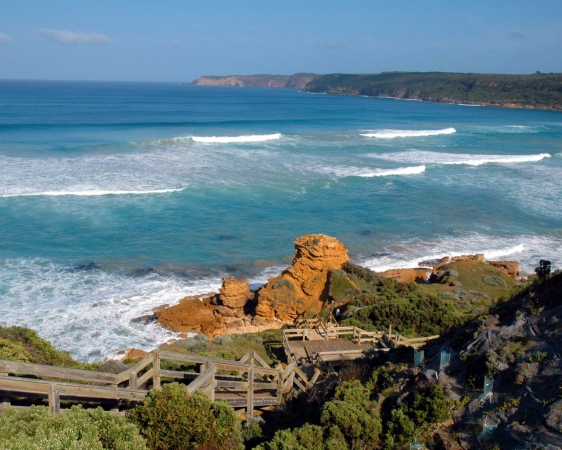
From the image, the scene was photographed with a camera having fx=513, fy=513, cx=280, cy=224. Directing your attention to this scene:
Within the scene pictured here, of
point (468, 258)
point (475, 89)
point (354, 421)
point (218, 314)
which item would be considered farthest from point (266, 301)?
point (475, 89)

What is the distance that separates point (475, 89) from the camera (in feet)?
520

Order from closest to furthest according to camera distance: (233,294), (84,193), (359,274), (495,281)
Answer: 1. (233,294)
2. (359,274)
3. (495,281)
4. (84,193)

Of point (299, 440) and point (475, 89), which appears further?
point (475, 89)

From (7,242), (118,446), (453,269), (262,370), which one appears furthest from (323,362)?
(7,242)

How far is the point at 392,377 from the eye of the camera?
810cm

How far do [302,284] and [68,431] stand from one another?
45.4ft

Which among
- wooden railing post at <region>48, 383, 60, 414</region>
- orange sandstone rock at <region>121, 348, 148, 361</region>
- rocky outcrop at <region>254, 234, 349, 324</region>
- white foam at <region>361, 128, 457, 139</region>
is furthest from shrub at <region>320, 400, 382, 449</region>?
white foam at <region>361, 128, 457, 139</region>

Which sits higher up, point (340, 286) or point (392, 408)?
point (392, 408)

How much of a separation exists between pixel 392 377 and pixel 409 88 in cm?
18067

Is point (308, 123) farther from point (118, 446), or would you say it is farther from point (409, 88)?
point (409, 88)

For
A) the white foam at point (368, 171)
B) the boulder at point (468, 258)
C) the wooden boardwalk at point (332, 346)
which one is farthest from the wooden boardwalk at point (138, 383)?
the white foam at point (368, 171)

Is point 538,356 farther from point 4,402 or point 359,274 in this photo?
point 359,274

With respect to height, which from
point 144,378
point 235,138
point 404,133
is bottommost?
point 144,378

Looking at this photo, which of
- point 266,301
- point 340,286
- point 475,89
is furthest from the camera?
point 475,89
